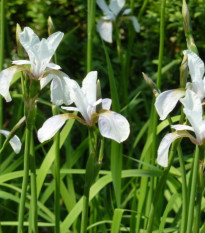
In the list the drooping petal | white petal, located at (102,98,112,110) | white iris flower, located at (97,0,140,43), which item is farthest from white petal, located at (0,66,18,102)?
white iris flower, located at (97,0,140,43)

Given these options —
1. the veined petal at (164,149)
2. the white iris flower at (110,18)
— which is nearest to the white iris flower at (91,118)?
the veined petal at (164,149)

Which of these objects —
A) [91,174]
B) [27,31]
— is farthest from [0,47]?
[91,174]

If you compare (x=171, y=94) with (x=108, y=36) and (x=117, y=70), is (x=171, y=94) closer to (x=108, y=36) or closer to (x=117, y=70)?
(x=108, y=36)

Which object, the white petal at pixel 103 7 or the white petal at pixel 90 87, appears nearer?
the white petal at pixel 90 87

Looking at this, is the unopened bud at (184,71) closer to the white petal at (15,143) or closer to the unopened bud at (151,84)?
the unopened bud at (151,84)

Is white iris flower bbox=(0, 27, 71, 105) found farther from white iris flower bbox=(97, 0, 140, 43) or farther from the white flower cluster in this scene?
white iris flower bbox=(97, 0, 140, 43)

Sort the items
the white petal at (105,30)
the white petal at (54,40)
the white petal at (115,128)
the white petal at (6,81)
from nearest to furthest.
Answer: the white petal at (115,128) < the white petal at (6,81) < the white petal at (54,40) < the white petal at (105,30)
